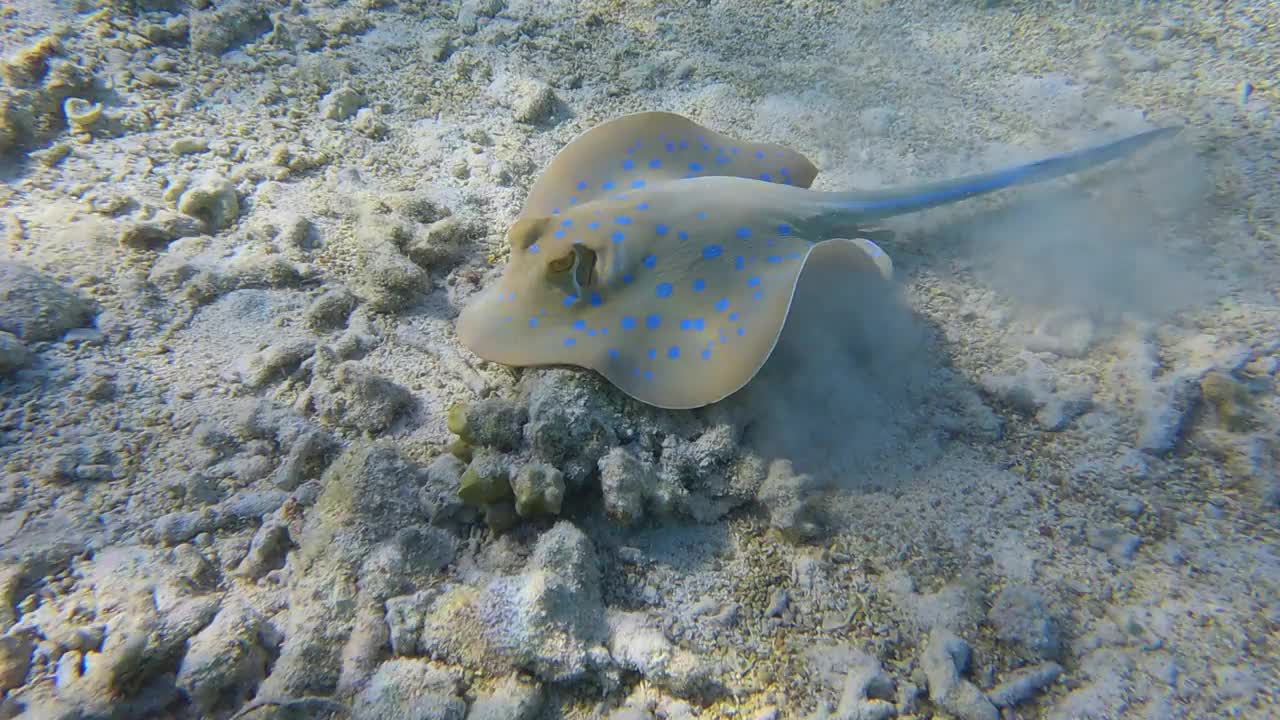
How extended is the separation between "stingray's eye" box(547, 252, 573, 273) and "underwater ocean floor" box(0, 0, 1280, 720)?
24.7 inches

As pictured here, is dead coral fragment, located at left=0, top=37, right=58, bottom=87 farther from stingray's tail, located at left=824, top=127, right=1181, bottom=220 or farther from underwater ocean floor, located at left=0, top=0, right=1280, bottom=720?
stingray's tail, located at left=824, top=127, right=1181, bottom=220

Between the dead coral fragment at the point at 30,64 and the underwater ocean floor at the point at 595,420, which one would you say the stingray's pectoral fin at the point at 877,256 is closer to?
the underwater ocean floor at the point at 595,420

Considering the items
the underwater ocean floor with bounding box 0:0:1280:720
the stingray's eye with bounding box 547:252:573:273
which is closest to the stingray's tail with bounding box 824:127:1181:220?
the underwater ocean floor with bounding box 0:0:1280:720

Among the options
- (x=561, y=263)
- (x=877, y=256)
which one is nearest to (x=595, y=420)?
(x=561, y=263)

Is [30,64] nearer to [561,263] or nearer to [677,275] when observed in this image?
[561,263]

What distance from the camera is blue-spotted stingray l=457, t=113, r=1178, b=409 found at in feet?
9.57

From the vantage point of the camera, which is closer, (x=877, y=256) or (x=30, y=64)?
(x=877, y=256)

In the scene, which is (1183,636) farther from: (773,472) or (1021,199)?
(1021,199)

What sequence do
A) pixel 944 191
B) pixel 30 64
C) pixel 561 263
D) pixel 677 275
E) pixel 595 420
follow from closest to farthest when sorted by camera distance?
pixel 595 420 < pixel 561 263 < pixel 677 275 < pixel 944 191 < pixel 30 64

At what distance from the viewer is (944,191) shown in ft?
11.1

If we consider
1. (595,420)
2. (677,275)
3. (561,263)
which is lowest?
(595,420)

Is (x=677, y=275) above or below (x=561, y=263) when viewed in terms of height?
below

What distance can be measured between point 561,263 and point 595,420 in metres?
0.93

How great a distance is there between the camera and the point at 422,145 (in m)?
4.55
